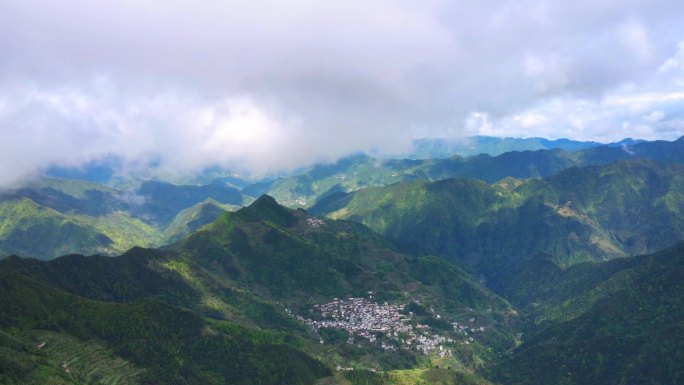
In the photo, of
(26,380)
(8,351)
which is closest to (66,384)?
(26,380)

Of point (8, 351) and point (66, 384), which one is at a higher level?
point (8, 351)

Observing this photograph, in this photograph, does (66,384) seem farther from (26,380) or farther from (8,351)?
(8,351)
